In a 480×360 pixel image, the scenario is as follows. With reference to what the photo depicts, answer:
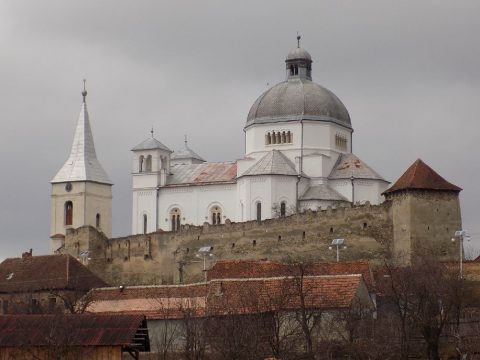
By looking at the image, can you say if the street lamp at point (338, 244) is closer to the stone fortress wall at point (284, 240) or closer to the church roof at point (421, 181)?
the stone fortress wall at point (284, 240)

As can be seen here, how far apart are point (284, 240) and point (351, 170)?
1302cm

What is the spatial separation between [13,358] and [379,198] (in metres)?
46.4

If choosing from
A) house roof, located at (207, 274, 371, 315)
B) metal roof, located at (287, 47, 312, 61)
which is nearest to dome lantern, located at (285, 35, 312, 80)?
metal roof, located at (287, 47, 312, 61)

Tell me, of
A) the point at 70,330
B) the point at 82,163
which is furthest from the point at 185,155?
the point at 70,330

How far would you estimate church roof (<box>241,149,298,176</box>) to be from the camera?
95625 millimetres

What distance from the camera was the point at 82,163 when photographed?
107812mm

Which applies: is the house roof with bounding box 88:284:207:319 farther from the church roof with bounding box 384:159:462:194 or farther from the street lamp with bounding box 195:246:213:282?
the church roof with bounding box 384:159:462:194

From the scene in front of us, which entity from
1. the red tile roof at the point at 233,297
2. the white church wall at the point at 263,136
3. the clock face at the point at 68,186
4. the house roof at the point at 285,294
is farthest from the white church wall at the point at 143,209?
the house roof at the point at 285,294

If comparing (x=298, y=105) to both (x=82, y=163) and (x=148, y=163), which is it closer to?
(x=148, y=163)

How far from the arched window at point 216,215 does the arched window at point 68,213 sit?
1177cm

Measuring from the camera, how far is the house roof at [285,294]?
59.9 metres

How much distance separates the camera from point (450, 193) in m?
82.4

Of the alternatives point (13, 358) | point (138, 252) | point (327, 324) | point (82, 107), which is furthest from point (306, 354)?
point (82, 107)

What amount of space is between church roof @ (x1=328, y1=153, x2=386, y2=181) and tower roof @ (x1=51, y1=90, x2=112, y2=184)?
1877 cm
